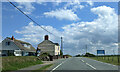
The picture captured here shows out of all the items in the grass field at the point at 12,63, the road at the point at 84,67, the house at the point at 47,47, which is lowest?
the road at the point at 84,67

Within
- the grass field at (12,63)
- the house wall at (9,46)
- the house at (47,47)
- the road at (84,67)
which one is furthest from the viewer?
the house at (47,47)

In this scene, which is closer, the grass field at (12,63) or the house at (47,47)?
the grass field at (12,63)

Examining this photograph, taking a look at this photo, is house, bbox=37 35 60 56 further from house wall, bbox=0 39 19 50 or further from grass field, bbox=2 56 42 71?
grass field, bbox=2 56 42 71

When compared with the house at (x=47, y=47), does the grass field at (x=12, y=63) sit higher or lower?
lower

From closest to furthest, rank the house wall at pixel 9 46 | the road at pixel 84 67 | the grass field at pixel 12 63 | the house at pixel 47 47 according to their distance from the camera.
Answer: the road at pixel 84 67, the grass field at pixel 12 63, the house wall at pixel 9 46, the house at pixel 47 47

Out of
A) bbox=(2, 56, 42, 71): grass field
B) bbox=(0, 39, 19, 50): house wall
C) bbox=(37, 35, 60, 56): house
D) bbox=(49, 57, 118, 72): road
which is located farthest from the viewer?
bbox=(37, 35, 60, 56): house

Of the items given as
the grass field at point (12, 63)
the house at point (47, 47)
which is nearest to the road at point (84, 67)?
the grass field at point (12, 63)

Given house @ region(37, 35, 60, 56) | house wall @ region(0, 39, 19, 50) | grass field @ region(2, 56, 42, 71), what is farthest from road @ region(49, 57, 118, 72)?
house @ region(37, 35, 60, 56)

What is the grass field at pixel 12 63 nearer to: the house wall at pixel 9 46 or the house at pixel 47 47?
the house wall at pixel 9 46

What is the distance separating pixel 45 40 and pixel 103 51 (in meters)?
32.0

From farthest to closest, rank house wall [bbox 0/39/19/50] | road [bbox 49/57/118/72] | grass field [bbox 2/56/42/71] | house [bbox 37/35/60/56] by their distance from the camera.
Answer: house [bbox 37/35/60/56] → house wall [bbox 0/39/19/50] → grass field [bbox 2/56/42/71] → road [bbox 49/57/118/72]

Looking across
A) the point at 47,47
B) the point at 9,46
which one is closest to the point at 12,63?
the point at 9,46

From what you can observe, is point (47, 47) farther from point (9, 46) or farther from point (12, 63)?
point (12, 63)

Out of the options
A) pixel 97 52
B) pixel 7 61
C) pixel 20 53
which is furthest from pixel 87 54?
pixel 7 61
